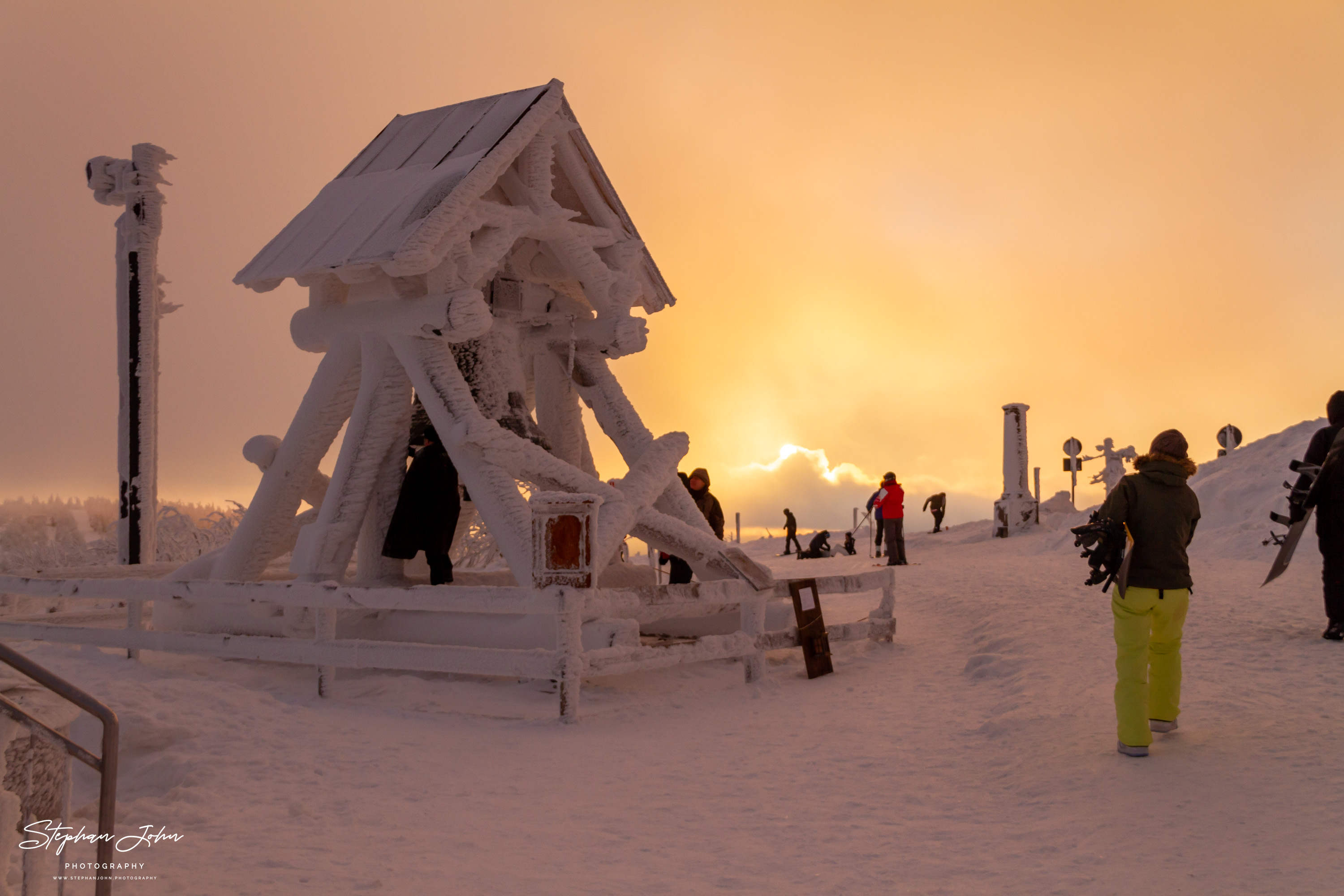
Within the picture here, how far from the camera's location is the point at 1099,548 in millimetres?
6133

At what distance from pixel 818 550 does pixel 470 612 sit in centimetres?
1691

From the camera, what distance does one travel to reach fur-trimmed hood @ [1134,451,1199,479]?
6.02 meters

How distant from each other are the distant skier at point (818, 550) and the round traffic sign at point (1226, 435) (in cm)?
948

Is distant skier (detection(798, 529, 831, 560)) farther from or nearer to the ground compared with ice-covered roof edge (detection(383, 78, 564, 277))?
nearer to the ground

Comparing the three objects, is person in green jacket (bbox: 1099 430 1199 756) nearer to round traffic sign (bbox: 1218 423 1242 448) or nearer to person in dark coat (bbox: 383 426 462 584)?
person in dark coat (bbox: 383 426 462 584)

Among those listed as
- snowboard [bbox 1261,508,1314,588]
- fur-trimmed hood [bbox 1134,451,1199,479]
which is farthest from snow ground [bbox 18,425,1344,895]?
fur-trimmed hood [bbox 1134,451,1199,479]

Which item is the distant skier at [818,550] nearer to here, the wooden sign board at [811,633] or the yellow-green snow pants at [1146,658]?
the wooden sign board at [811,633]

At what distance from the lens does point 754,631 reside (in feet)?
29.0

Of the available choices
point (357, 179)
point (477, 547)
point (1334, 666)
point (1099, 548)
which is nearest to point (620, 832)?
point (1099, 548)

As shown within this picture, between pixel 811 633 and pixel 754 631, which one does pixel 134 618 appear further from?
pixel 811 633

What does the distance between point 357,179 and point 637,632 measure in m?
5.63

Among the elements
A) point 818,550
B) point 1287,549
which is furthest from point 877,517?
point 1287,549

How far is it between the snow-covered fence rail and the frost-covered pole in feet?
13.1

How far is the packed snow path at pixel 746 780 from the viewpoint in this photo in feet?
14.3
